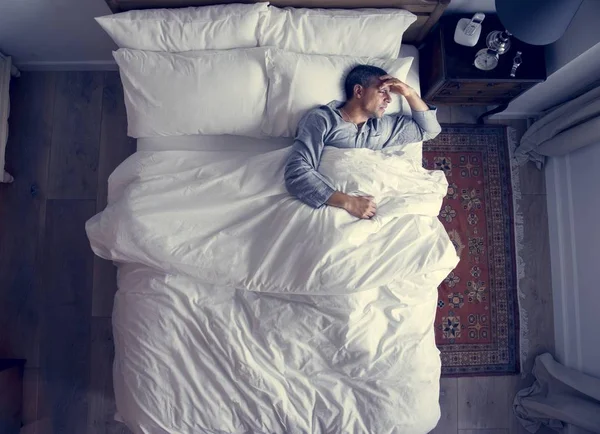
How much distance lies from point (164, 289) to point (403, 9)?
53.4 inches

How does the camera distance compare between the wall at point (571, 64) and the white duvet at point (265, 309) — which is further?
the wall at point (571, 64)

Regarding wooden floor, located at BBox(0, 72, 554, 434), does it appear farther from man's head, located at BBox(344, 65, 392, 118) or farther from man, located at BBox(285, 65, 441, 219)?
man's head, located at BBox(344, 65, 392, 118)

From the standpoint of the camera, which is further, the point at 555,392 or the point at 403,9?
the point at 555,392

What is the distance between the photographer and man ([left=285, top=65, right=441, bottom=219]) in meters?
1.50

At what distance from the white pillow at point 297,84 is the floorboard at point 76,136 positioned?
92cm

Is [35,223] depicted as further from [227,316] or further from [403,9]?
[403,9]

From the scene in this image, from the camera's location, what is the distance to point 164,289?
4.81 feet

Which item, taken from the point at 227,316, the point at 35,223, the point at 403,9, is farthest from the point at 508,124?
the point at 35,223

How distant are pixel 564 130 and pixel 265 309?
5.11 feet

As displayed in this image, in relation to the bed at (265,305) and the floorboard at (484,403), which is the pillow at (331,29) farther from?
the floorboard at (484,403)

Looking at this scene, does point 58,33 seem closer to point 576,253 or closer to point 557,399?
point 576,253

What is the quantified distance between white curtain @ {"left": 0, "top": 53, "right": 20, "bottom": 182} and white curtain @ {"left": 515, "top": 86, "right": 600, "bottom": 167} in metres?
2.35

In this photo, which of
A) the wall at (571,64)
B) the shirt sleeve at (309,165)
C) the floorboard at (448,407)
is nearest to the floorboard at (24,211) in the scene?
the shirt sleeve at (309,165)

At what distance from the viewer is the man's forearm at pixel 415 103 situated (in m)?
1.67
